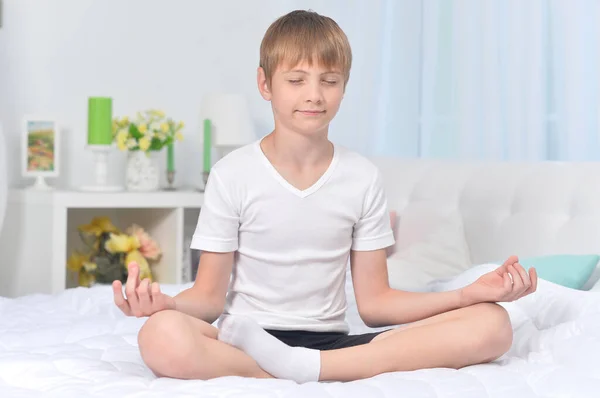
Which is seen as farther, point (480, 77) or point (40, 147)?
point (40, 147)

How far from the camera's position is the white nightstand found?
3.19m

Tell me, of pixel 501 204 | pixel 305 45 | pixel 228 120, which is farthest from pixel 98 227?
pixel 305 45

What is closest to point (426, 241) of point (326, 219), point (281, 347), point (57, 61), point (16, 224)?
point (326, 219)

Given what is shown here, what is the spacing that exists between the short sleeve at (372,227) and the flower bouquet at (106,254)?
5.80ft

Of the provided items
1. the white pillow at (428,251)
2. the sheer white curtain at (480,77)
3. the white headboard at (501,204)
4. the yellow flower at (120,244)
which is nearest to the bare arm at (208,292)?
the white pillow at (428,251)

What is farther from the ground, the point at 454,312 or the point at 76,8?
the point at 76,8

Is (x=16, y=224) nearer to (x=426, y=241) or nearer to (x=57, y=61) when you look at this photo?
(x=57, y=61)

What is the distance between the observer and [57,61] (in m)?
3.62

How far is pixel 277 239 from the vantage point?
156 centimetres

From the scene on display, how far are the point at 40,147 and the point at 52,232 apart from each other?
0.44m

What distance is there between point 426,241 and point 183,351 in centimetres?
131

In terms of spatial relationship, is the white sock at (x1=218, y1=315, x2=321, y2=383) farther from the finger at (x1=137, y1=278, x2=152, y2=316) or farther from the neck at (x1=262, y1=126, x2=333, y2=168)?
the neck at (x1=262, y1=126, x2=333, y2=168)

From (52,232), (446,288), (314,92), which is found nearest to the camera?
(314,92)

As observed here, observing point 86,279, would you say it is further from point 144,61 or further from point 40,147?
point 144,61
